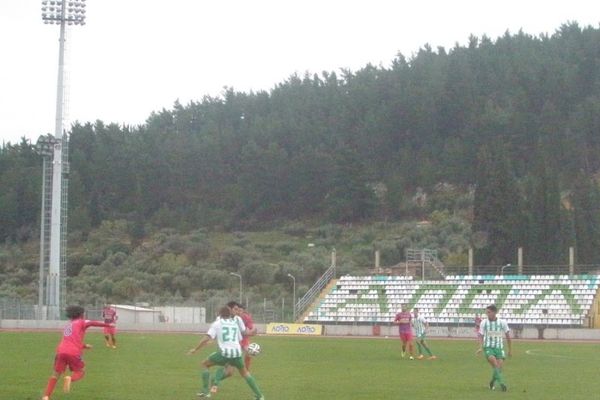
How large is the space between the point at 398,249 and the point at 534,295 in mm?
45584

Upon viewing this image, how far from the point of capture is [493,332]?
23797 millimetres

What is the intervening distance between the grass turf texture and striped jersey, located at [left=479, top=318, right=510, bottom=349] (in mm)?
965

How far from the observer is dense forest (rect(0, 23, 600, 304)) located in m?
131

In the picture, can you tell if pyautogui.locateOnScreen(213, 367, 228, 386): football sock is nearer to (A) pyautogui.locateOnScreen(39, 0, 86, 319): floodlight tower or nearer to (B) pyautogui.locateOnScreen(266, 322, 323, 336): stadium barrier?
(B) pyautogui.locateOnScreen(266, 322, 323, 336): stadium barrier

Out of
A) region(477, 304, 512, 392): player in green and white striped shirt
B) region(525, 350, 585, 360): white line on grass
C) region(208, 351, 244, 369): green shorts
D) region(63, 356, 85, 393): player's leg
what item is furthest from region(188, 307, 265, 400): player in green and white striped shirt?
region(525, 350, 585, 360): white line on grass

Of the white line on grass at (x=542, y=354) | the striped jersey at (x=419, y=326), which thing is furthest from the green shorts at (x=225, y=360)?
the white line on grass at (x=542, y=354)

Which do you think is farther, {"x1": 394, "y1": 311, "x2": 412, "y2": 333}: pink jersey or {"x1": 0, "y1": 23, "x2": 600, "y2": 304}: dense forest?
{"x1": 0, "y1": 23, "x2": 600, "y2": 304}: dense forest

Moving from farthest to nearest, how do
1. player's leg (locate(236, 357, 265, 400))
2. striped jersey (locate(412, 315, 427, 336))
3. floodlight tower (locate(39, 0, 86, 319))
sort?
1. floodlight tower (locate(39, 0, 86, 319))
2. striped jersey (locate(412, 315, 427, 336))
3. player's leg (locate(236, 357, 265, 400))

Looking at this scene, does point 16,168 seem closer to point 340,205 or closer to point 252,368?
point 340,205

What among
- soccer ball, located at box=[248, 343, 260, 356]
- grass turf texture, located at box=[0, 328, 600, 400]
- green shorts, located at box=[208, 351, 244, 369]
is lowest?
grass turf texture, located at box=[0, 328, 600, 400]

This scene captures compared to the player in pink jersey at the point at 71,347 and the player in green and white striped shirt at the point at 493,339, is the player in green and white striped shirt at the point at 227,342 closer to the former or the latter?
the player in pink jersey at the point at 71,347

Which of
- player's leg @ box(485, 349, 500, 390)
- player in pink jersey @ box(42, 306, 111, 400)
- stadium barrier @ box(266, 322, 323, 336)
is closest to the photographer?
player in pink jersey @ box(42, 306, 111, 400)

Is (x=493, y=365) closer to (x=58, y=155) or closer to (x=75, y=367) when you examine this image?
(x=75, y=367)

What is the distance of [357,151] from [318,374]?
381 ft
